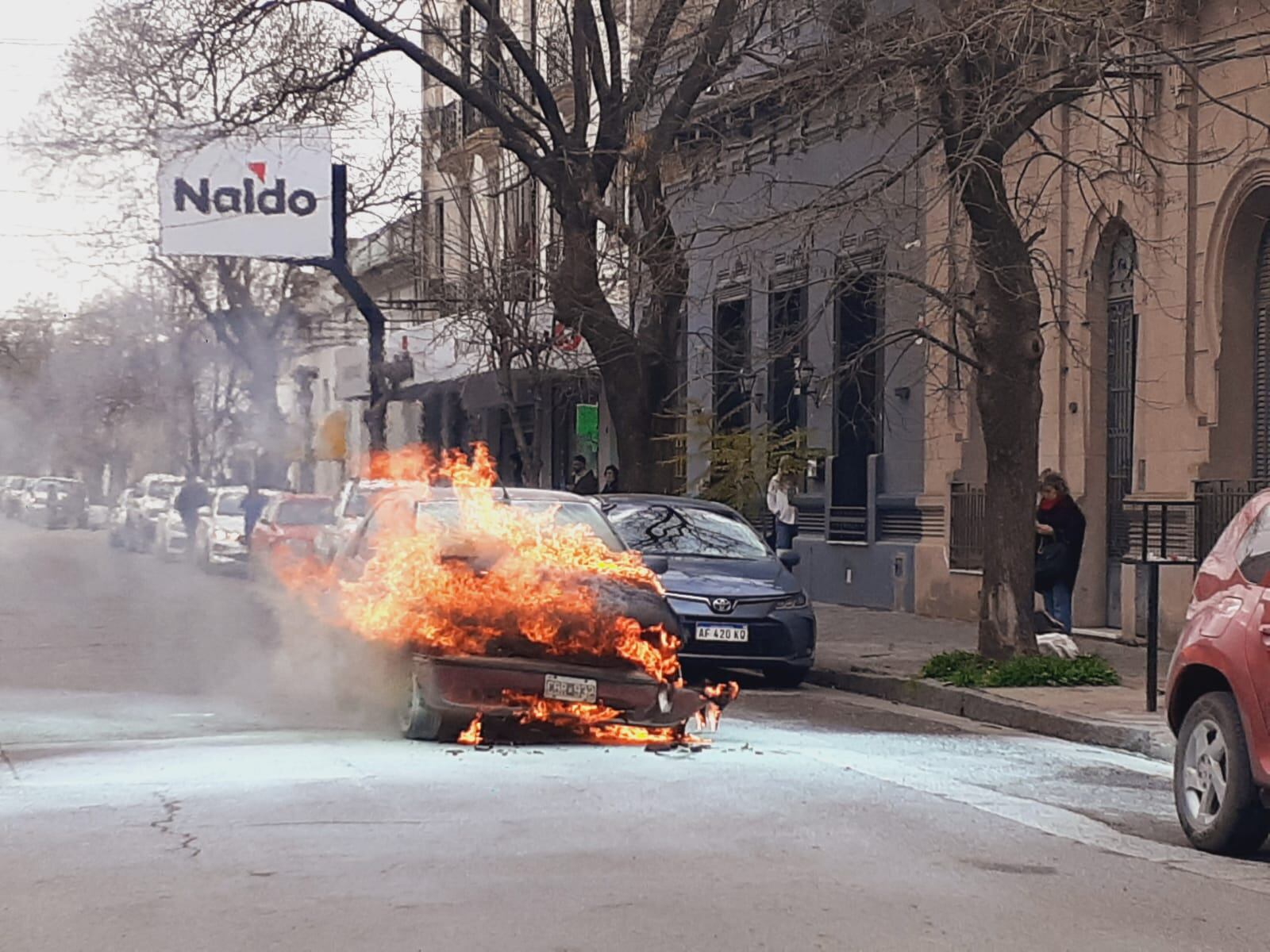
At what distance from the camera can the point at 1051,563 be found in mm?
17984

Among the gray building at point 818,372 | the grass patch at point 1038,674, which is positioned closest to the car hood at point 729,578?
the grass patch at point 1038,674

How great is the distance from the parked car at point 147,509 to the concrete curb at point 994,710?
30196 millimetres

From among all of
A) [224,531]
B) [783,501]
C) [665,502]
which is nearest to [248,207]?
[224,531]

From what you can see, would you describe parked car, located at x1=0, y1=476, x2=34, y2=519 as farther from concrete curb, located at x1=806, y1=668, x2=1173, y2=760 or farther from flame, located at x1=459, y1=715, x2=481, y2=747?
flame, located at x1=459, y1=715, x2=481, y2=747

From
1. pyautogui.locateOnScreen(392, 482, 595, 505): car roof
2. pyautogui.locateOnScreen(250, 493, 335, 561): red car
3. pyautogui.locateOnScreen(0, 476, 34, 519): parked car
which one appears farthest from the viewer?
pyautogui.locateOnScreen(0, 476, 34, 519): parked car

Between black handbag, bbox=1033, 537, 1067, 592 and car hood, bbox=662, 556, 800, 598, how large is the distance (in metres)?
2.54

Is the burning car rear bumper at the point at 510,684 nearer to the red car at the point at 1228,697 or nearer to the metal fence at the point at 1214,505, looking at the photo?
the red car at the point at 1228,697

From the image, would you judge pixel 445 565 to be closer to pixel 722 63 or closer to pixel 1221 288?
pixel 1221 288

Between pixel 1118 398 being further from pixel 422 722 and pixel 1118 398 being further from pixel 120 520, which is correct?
pixel 120 520

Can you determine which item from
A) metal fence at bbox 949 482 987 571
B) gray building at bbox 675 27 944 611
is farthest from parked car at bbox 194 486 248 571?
metal fence at bbox 949 482 987 571

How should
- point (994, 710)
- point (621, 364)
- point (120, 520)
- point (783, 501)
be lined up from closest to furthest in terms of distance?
1. point (994, 710)
2. point (621, 364)
3. point (783, 501)
4. point (120, 520)

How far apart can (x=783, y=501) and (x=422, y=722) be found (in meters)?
14.3

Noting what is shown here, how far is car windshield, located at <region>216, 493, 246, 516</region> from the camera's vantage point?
1471 inches

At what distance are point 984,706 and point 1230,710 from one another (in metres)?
5.91
